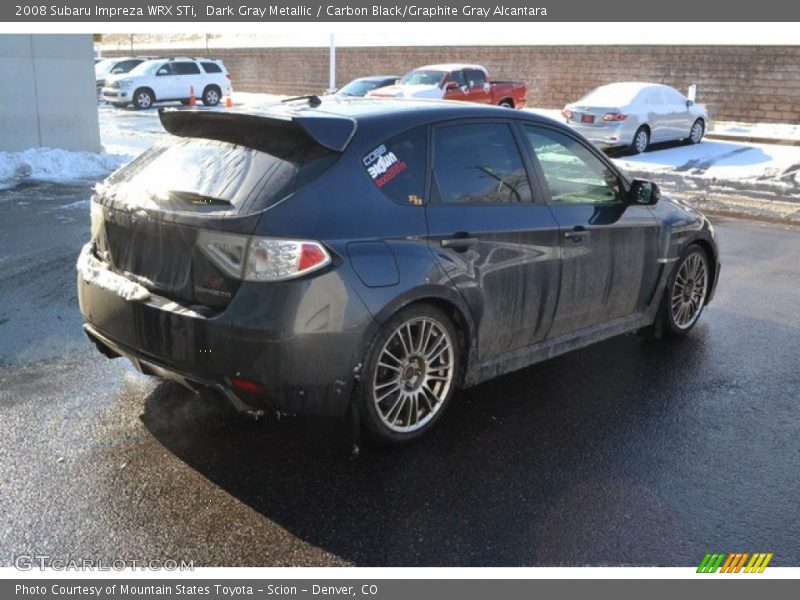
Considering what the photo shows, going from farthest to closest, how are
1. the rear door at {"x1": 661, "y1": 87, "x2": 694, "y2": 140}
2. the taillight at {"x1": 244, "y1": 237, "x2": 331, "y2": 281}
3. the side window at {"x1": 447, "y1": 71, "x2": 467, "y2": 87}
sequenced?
the side window at {"x1": 447, "y1": 71, "x2": 467, "y2": 87} → the rear door at {"x1": 661, "y1": 87, "x2": 694, "y2": 140} → the taillight at {"x1": 244, "y1": 237, "x2": 331, "y2": 281}

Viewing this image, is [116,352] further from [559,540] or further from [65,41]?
[65,41]

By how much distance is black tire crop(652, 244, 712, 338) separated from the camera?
567 centimetres

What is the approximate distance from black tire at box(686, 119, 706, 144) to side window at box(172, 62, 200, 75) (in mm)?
19334

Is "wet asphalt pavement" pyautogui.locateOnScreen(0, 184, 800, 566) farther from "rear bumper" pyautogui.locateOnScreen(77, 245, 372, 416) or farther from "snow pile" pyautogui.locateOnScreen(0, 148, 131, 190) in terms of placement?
"snow pile" pyautogui.locateOnScreen(0, 148, 131, 190)

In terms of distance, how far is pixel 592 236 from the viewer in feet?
15.8

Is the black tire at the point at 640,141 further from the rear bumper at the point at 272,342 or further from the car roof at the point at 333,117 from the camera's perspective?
the rear bumper at the point at 272,342

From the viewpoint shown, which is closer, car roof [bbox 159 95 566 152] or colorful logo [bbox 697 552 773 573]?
colorful logo [bbox 697 552 773 573]

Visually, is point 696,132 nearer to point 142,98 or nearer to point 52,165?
point 52,165

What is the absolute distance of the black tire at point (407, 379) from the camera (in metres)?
3.76

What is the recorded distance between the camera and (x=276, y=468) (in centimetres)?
377

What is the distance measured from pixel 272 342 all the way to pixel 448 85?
64.6 ft

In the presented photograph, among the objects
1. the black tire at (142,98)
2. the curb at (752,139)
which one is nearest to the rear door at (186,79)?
the black tire at (142,98)

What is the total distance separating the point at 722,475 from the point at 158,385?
3132 mm

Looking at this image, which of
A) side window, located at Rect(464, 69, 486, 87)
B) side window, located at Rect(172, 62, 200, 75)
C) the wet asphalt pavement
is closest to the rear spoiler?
the wet asphalt pavement
